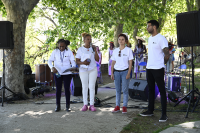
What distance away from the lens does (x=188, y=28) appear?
5152 mm

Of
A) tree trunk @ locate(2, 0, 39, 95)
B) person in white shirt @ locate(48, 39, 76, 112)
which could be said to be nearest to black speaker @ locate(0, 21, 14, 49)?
tree trunk @ locate(2, 0, 39, 95)

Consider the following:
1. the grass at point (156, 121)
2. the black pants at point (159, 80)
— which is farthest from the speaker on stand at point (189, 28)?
the black pants at point (159, 80)

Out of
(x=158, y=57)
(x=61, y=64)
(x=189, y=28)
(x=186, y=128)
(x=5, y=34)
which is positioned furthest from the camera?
(x=5, y=34)

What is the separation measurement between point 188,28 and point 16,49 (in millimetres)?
5299

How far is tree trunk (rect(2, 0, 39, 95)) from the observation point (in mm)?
7332

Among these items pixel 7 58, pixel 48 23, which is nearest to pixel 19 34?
pixel 7 58

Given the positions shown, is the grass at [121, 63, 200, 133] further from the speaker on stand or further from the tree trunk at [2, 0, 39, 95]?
the tree trunk at [2, 0, 39, 95]

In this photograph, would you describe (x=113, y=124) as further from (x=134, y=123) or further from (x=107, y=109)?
(x=107, y=109)

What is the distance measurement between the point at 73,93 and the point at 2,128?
3658 mm

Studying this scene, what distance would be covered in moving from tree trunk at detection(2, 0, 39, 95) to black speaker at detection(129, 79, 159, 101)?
3739mm

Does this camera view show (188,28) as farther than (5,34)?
No

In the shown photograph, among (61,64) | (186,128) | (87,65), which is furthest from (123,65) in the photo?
(186,128)

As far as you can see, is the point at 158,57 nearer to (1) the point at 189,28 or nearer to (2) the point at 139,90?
(1) the point at 189,28

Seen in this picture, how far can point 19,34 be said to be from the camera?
7.46 m
